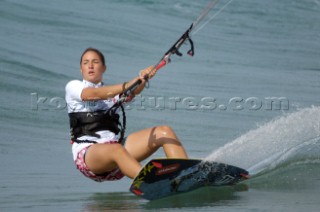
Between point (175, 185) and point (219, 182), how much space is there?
1.26ft

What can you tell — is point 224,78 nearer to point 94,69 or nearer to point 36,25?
point 36,25

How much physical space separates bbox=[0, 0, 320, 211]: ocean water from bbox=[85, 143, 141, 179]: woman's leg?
0.22m

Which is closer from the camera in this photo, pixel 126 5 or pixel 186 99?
pixel 186 99

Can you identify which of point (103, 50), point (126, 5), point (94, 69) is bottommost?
point (94, 69)

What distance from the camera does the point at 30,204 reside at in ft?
17.6

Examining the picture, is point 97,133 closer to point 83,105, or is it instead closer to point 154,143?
point 83,105

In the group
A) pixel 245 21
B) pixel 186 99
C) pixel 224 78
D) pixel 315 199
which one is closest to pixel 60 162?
pixel 315 199

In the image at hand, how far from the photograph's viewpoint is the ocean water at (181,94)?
5.76 metres

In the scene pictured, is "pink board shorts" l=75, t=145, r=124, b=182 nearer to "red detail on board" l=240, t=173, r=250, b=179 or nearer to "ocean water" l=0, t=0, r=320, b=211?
"ocean water" l=0, t=0, r=320, b=211

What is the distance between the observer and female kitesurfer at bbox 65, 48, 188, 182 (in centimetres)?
552

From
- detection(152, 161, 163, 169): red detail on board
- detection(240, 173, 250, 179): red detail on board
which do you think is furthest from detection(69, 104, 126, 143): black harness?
detection(240, 173, 250, 179): red detail on board

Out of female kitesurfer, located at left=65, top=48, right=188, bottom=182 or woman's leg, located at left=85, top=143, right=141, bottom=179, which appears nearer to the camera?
woman's leg, located at left=85, top=143, right=141, bottom=179

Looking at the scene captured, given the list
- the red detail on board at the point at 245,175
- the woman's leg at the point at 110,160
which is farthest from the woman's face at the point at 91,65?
the red detail on board at the point at 245,175

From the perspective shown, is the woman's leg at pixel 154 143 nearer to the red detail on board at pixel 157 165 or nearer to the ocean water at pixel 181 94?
the red detail on board at pixel 157 165
